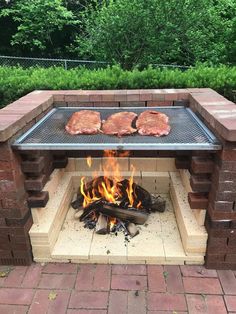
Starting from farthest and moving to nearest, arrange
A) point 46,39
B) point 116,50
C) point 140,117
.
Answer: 1. point 46,39
2. point 116,50
3. point 140,117

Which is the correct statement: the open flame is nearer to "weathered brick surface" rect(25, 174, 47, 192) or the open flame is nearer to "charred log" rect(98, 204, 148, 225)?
"charred log" rect(98, 204, 148, 225)

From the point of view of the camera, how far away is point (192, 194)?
312cm

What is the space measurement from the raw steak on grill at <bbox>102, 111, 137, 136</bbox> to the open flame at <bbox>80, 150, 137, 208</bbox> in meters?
0.86

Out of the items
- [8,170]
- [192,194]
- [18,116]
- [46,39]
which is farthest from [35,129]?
[46,39]

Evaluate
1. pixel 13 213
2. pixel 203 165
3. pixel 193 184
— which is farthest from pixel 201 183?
pixel 13 213

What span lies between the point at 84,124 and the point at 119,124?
1.23ft

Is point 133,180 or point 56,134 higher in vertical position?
point 56,134

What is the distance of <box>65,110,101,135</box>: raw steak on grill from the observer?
305cm

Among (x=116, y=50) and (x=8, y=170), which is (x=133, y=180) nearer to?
(x=8, y=170)

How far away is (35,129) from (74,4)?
12988mm

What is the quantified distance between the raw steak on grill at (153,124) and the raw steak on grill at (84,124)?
0.46 metres

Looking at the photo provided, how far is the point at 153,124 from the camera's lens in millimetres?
3131

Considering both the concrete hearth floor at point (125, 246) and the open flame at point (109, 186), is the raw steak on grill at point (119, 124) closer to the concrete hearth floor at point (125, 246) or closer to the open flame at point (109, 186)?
the open flame at point (109, 186)

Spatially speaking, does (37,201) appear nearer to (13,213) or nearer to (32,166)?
(13,213)
